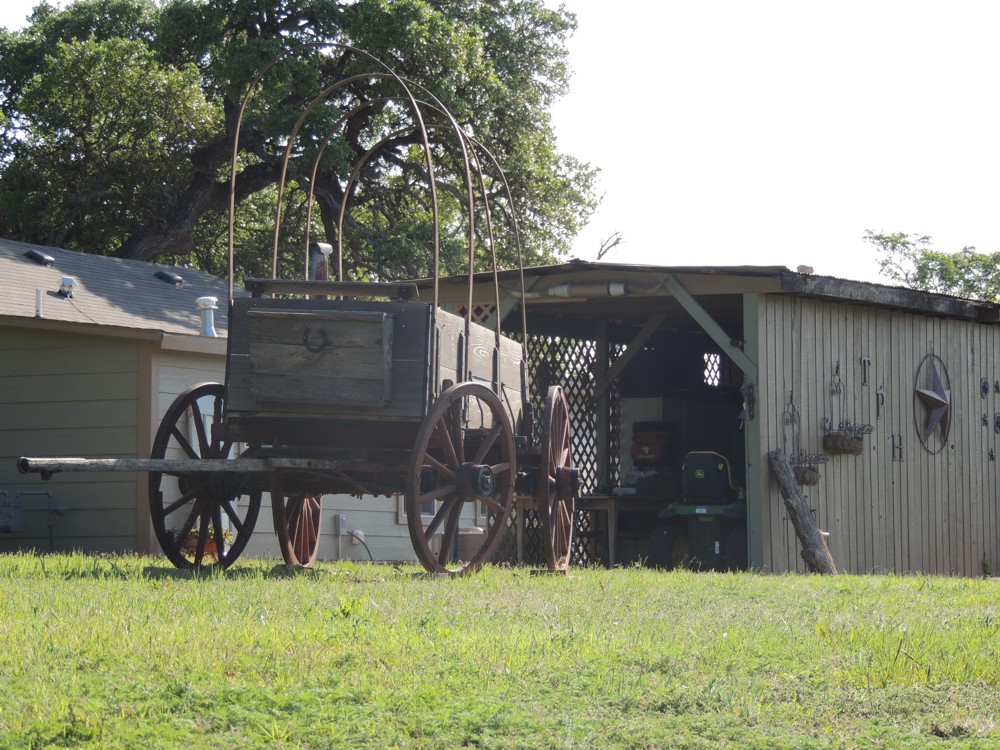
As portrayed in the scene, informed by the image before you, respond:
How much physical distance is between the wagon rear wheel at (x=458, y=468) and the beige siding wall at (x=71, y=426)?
17.7 ft

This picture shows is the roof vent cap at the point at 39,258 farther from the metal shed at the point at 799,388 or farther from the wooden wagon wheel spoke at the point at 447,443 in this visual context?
the wooden wagon wheel spoke at the point at 447,443

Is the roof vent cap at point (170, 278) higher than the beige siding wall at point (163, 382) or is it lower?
higher

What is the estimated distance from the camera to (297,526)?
955 centimetres

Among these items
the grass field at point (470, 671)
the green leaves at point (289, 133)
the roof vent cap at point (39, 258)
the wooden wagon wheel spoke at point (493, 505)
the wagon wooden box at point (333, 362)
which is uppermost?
the green leaves at point (289, 133)

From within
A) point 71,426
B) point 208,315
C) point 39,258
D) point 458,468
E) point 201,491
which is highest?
point 39,258

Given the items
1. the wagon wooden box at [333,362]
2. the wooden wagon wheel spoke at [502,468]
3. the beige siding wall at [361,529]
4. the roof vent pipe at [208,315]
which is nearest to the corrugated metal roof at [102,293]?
the roof vent pipe at [208,315]

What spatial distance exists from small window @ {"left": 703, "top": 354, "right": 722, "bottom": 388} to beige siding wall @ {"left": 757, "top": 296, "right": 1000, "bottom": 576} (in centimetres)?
302

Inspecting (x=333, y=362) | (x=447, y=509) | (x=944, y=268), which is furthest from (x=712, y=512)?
(x=944, y=268)

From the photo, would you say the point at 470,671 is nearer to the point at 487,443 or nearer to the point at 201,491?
the point at 487,443

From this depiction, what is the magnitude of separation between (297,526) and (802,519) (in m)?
5.00

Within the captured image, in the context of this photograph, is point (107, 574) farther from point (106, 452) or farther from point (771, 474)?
point (771, 474)

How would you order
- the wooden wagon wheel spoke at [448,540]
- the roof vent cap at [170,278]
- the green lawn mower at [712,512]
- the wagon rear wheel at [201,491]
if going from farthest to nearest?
the roof vent cap at [170,278], the green lawn mower at [712,512], the wagon rear wheel at [201,491], the wooden wagon wheel spoke at [448,540]

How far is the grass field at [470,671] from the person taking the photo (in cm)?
400

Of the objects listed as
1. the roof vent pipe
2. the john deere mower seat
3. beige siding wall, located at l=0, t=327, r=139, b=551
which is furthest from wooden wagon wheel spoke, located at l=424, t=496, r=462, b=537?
the roof vent pipe
